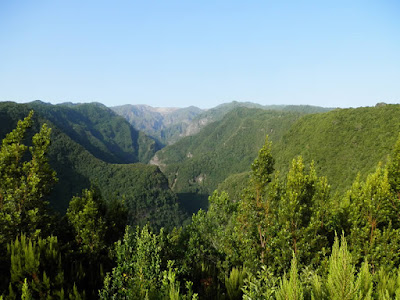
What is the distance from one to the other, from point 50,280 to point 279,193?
17.6 m

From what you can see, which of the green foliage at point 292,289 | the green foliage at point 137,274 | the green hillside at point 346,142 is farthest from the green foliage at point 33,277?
the green hillside at point 346,142

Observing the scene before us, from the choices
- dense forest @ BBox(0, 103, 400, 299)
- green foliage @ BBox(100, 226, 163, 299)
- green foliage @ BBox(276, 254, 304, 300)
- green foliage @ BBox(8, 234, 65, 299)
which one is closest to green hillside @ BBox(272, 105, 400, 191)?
dense forest @ BBox(0, 103, 400, 299)

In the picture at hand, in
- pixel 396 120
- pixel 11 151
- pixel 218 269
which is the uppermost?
pixel 396 120

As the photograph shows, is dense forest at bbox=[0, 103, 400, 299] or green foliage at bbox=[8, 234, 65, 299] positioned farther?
dense forest at bbox=[0, 103, 400, 299]

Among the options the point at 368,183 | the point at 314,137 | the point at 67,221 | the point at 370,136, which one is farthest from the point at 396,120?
the point at 67,221

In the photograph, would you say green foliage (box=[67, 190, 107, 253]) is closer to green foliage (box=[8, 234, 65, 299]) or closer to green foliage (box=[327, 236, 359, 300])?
green foliage (box=[8, 234, 65, 299])

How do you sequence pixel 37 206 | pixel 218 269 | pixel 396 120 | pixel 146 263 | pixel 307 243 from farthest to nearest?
1. pixel 396 120
2. pixel 218 269
3. pixel 37 206
4. pixel 307 243
5. pixel 146 263

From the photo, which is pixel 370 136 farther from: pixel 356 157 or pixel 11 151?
pixel 11 151

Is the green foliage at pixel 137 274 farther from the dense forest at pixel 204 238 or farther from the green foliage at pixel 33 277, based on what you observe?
the green foliage at pixel 33 277

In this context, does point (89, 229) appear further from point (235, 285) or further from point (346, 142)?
point (346, 142)

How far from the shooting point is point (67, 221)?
A: 28.7 meters

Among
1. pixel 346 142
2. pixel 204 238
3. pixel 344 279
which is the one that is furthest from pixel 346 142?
pixel 344 279

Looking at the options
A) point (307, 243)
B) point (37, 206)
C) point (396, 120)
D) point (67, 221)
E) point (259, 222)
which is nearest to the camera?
point (307, 243)

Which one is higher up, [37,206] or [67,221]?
[37,206]
